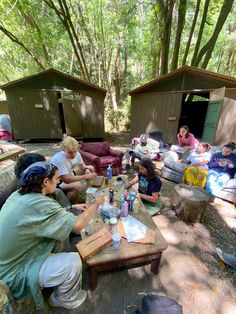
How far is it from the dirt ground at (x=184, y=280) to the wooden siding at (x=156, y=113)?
Result: 5186 millimetres

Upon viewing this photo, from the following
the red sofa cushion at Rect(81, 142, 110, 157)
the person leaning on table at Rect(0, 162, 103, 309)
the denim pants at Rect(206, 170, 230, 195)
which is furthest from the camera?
the red sofa cushion at Rect(81, 142, 110, 157)

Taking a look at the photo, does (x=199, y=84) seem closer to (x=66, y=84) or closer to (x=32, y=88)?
(x=66, y=84)

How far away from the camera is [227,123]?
222 inches

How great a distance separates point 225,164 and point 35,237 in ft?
11.0

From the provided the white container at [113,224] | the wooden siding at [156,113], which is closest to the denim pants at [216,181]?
the white container at [113,224]

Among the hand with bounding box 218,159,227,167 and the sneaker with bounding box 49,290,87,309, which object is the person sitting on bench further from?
the sneaker with bounding box 49,290,87,309

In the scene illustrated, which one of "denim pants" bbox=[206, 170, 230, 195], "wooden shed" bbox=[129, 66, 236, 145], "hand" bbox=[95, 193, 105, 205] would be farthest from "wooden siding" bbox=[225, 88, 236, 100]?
"hand" bbox=[95, 193, 105, 205]

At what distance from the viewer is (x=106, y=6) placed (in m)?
10.3

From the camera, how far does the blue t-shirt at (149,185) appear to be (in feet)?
7.99

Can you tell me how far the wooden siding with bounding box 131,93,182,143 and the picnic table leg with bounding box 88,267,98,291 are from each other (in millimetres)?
6472

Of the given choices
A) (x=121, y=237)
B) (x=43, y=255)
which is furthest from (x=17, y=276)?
(x=121, y=237)

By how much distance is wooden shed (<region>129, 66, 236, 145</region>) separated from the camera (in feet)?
18.4

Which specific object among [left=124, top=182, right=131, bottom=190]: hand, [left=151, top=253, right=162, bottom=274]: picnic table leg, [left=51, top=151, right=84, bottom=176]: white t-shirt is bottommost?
[left=151, top=253, right=162, bottom=274]: picnic table leg

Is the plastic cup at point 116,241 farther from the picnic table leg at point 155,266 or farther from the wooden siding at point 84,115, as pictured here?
the wooden siding at point 84,115
